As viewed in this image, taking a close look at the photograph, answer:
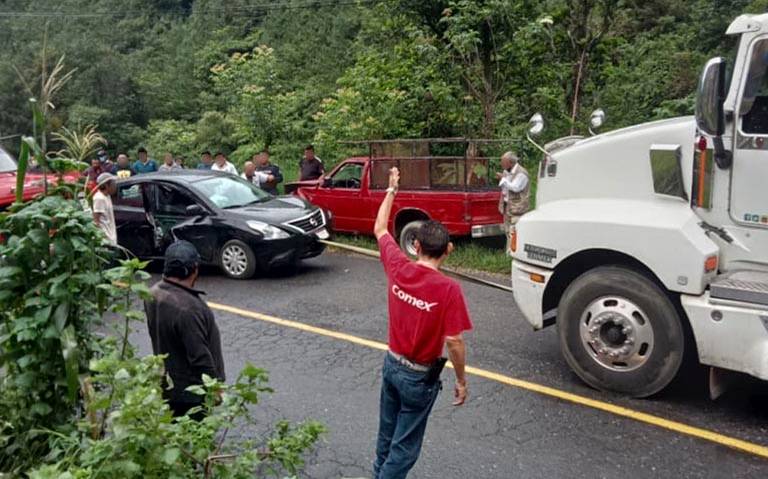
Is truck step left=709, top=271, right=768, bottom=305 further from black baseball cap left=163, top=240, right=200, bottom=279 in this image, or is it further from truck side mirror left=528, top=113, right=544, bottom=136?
black baseball cap left=163, top=240, right=200, bottom=279

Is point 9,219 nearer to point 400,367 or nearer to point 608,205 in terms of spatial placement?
point 400,367

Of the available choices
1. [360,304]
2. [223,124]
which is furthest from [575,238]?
[223,124]

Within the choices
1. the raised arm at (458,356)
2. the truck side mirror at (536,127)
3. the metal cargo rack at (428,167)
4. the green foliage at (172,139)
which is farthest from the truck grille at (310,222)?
the green foliage at (172,139)

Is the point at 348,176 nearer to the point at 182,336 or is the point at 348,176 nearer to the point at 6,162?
the point at 6,162

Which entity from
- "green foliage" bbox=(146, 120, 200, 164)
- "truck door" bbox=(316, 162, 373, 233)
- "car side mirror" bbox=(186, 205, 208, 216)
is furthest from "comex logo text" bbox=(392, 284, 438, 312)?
"green foliage" bbox=(146, 120, 200, 164)

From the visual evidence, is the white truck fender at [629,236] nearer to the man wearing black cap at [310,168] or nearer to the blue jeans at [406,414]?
the blue jeans at [406,414]

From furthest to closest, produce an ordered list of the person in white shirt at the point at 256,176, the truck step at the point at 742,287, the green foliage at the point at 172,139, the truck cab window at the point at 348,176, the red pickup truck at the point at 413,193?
the green foliage at the point at 172,139 < the person in white shirt at the point at 256,176 < the truck cab window at the point at 348,176 < the red pickup truck at the point at 413,193 < the truck step at the point at 742,287

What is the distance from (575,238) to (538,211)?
662 mm

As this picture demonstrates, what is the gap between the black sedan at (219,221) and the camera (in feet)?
33.9

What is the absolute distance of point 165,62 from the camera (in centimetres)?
4641

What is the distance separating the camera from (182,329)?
405 cm

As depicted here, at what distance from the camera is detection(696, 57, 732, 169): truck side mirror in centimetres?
485

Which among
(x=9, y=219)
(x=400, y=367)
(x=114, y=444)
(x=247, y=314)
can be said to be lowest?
(x=247, y=314)

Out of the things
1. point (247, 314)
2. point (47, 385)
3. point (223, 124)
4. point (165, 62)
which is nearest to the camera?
point (47, 385)
